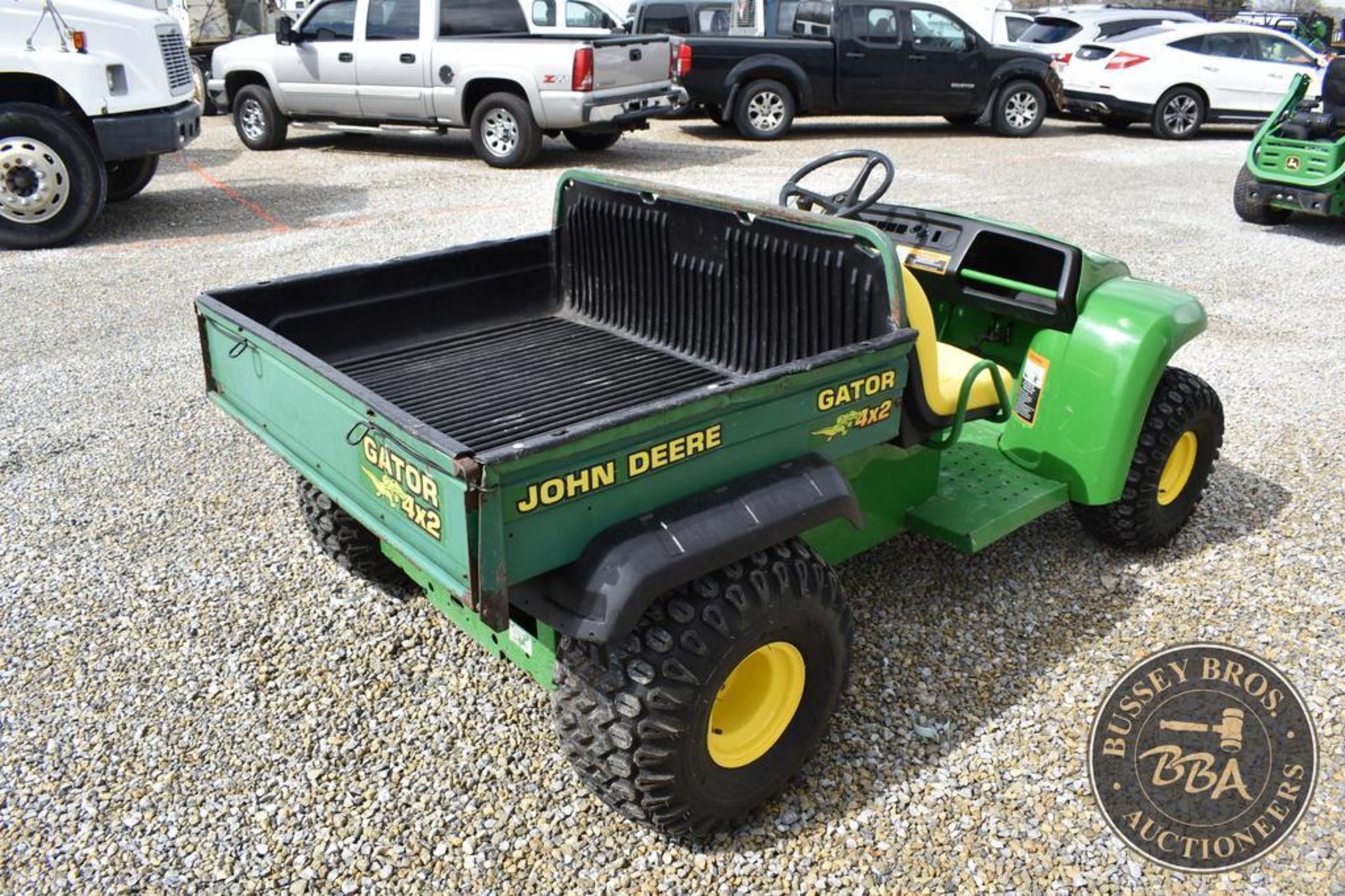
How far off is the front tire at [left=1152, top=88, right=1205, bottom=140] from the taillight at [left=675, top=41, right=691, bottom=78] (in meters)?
6.25

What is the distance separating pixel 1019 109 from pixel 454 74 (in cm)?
761

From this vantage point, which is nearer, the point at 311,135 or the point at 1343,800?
the point at 1343,800

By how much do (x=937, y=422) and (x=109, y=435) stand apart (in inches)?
153

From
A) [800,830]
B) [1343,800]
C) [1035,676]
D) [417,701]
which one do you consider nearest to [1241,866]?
[1343,800]

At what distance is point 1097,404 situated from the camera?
11.7 ft

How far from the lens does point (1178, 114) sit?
14.3 m

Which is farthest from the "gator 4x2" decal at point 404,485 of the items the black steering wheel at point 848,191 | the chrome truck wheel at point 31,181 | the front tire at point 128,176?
the front tire at point 128,176

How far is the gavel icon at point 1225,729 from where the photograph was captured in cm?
302

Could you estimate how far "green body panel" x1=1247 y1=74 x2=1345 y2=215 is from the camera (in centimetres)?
871

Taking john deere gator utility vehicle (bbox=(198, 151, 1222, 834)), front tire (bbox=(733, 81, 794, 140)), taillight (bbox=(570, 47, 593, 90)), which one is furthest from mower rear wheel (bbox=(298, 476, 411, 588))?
front tire (bbox=(733, 81, 794, 140))

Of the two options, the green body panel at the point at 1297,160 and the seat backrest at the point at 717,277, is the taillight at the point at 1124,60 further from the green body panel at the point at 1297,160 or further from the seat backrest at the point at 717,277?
the seat backrest at the point at 717,277

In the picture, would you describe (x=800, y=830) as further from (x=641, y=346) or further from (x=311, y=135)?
Answer: (x=311, y=135)

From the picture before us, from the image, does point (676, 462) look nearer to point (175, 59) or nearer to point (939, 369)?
point (939, 369)

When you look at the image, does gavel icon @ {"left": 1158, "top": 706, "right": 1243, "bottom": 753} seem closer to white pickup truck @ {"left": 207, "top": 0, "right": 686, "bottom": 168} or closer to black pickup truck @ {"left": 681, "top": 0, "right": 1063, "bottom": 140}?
white pickup truck @ {"left": 207, "top": 0, "right": 686, "bottom": 168}
